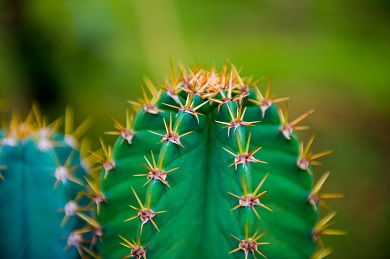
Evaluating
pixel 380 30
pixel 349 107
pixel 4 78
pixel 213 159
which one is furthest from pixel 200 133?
pixel 380 30

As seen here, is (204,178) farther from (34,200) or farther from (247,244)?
(34,200)

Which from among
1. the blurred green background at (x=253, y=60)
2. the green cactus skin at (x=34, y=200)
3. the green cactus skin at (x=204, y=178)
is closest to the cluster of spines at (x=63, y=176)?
the green cactus skin at (x=34, y=200)

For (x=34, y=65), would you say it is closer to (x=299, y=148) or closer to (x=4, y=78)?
(x=4, y=78)

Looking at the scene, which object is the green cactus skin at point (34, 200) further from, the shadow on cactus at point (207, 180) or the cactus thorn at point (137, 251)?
the cactus thorn at point (137, 251)

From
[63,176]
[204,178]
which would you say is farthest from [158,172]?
[63,176]

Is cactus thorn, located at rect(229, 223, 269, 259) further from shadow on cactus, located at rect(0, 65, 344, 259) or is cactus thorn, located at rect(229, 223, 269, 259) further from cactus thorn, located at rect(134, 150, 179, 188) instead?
cactus thorn, located at rect(134, 150, 179, 188)

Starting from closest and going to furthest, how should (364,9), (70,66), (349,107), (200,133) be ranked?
(200,133) → (70,66) → (349,107) → (364,9)
